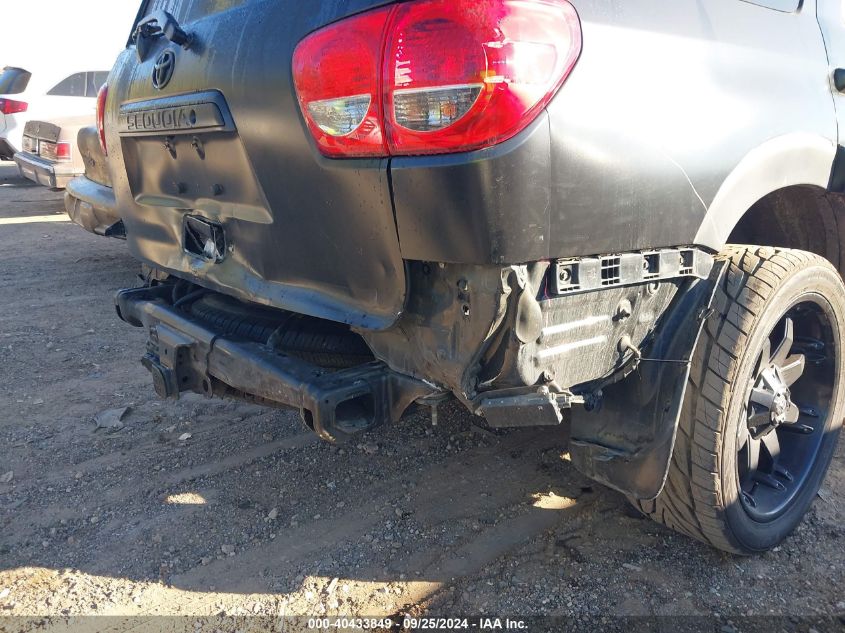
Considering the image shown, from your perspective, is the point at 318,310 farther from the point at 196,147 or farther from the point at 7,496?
the point at 7,496

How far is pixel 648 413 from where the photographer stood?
6.75ft

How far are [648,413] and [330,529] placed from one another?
1.36 meters

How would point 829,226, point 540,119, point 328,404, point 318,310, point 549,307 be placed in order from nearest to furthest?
point 540,119 → point 549,307 → point 328,404 → point 318,310 → point 829,226

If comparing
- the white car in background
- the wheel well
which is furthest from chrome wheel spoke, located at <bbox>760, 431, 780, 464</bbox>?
the white car in background

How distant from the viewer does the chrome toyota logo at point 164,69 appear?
2342 millimetres

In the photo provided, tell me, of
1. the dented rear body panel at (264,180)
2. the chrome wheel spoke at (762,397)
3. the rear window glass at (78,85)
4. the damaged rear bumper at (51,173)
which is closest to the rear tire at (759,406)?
the chrome wheel spoke at (762,397)

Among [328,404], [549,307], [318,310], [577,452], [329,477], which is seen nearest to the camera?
[549,307]

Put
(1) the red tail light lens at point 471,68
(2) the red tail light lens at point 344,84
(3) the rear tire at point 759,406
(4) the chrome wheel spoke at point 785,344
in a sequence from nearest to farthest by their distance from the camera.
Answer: (1) the red tail light lens at point 471,68 < (2) the red tail light lens at point 344,84 < (3) the rear tire at point 759,406 < (4) the chrome wheel spoke at point 785,344

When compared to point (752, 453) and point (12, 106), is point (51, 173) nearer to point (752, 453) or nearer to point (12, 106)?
→ point (12, 106)

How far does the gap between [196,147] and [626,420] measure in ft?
5.48

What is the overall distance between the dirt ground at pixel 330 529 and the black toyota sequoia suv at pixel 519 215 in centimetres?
22

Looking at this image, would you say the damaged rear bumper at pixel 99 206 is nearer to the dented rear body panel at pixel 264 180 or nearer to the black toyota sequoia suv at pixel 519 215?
the black toyota sequoia suv at pixel 519 215

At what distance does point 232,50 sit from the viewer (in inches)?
81.2

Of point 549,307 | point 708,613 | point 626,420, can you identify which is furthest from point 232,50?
point 708,613
